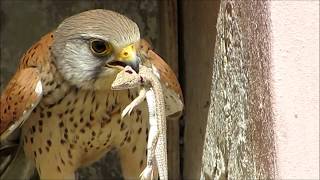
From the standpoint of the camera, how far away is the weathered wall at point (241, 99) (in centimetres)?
238

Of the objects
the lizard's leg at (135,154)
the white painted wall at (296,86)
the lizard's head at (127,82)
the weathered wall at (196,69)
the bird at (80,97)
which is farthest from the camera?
the weathered wall at (196,69)

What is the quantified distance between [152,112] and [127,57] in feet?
1.46

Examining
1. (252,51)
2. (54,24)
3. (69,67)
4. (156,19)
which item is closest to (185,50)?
(156,19)

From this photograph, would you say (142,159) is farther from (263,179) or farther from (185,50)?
(263,179)

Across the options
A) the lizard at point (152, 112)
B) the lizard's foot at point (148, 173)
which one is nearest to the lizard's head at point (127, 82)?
the lizard at point (152, 112)

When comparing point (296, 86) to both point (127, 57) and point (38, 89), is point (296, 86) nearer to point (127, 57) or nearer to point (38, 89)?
point (127, 57)

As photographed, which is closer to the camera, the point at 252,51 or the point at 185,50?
the point at 252,51

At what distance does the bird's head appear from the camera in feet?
9.66

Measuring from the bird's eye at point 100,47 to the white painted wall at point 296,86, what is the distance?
0.78 metres

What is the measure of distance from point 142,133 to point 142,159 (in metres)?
0.13

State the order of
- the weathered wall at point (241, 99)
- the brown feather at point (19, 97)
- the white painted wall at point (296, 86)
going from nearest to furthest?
the white painted wall at point (296, 86) < the weathered wall at point (241, 99) < the brown feather at point (19, 97)

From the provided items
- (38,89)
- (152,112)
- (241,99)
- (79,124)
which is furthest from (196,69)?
(152,112)

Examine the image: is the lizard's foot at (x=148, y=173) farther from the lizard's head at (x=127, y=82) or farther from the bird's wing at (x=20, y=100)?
the bird's wing at (x=20, y=100)

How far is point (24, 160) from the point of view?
3.79 metres
